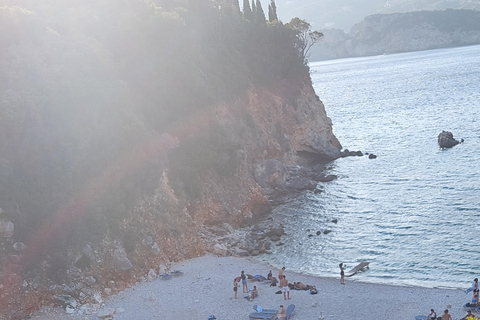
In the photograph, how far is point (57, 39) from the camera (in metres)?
38.3

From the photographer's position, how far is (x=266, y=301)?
28312 millimetres

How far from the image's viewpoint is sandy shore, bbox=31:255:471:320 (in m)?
26.2

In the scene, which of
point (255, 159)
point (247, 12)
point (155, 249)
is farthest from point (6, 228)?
point (247, 12)

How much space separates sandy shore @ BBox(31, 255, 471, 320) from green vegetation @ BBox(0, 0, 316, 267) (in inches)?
168

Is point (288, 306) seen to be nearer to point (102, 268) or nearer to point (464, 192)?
point (102, 268)

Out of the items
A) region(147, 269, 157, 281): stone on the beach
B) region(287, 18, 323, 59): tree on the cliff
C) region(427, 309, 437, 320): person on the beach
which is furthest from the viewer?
region(287, 18, 323, 59): tree on the cliff

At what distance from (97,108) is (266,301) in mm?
19021

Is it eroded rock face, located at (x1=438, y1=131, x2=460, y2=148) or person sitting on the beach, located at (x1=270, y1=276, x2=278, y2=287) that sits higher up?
eroded rock face, located at (x1=438, y1=131, x2=460, y2=148)

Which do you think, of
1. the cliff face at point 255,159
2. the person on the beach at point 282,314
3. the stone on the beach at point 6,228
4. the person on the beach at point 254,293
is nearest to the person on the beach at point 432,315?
the person on the beach at point 282,314

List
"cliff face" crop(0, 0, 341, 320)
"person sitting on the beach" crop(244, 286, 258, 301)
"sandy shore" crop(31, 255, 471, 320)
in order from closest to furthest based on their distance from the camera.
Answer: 1. "sandy shore" crop(31, 255, 471, 320)
2. "person sitting on the beach" crop(244, 286, 258, 301)
3. "cliff face" crop(0, 0, 341, 320)

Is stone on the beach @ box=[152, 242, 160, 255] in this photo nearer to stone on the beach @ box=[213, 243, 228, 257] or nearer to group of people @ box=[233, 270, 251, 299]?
stone on the beach @ box=[213, 243, 228, 257]

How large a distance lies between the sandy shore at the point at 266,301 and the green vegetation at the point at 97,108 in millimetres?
4279

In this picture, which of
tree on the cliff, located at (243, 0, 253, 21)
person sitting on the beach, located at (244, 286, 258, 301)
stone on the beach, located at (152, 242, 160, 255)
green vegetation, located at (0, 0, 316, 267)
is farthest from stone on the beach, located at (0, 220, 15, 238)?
tree on the cliff, located at (243, 0, 253, 21)

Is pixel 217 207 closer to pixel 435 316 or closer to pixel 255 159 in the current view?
pixel 255 159
